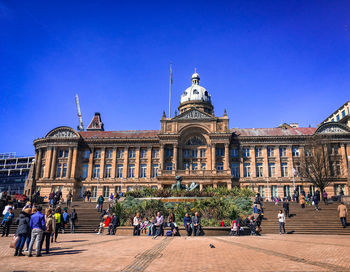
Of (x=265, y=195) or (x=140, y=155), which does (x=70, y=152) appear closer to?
(x=140, y=155)

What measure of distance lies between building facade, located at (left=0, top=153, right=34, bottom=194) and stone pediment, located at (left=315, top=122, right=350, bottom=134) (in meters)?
103

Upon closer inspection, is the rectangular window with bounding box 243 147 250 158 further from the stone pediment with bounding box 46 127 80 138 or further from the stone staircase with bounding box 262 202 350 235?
the stone pediment with bounding box 46 127 80 138

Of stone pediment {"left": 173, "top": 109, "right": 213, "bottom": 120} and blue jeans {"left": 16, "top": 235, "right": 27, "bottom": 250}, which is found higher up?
stone pediment {"left": 173, "top": 109, "right": 213, "bottom": 120}

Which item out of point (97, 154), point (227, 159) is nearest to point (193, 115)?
point (227, 159)

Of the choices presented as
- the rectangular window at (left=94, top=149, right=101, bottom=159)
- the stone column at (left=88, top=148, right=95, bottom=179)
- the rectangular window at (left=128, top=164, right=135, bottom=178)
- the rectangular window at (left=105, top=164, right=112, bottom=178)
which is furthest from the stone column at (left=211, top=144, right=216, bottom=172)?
the stone column at (left=88, top=148, right=95, bottom=179)

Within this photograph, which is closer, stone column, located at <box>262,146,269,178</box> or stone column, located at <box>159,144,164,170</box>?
stone column, located at <box>159,144,164,170</box>

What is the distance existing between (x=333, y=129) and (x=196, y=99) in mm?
31613

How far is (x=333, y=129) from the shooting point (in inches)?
2124

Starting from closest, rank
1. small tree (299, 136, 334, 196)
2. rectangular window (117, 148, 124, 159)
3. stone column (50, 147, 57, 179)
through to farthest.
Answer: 1. small tree (299, 136, 334, 196)
2. stone column (50, 147, 57, 179)
3. rectangular window (117, 148, 124, 159)

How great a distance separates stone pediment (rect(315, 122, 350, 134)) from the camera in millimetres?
53781

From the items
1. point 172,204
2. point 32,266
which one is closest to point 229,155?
point 172,204

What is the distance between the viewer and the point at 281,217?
2155 cm

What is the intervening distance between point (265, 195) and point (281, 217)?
32.8 meters

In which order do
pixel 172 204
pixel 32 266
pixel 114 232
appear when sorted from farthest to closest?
pixel 172 204, pixel 114 232, pixel 32 266
